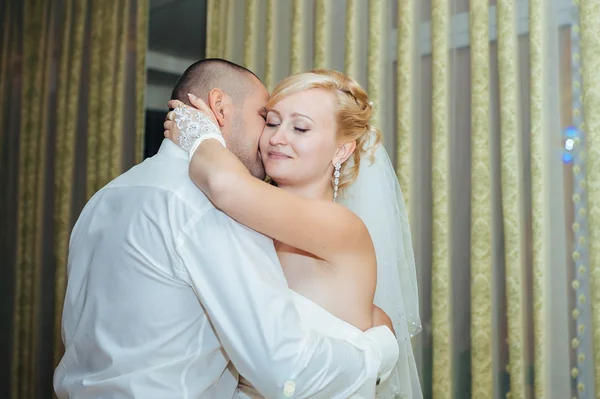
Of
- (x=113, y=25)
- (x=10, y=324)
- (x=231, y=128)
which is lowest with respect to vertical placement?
(x=10, y=324)

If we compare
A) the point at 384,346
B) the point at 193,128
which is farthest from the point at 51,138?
the point at 384,346

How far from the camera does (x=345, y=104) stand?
6.64 ft

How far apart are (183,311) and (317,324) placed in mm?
412

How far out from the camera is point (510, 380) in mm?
2572

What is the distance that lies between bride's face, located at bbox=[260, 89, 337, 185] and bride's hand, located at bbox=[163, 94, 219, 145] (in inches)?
8.9

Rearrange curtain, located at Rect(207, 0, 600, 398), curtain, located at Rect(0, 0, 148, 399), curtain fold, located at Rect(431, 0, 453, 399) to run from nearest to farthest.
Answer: curtain, located at Rect(207, 0, 600, 398)
curtain fold, located at Rect(431, 0, 453, 399)
curtain, located at Rect(0, 0, 148, 399)

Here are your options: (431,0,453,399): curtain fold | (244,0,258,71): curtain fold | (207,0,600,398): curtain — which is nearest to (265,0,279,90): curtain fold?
(244,0,258,71): curtain fold

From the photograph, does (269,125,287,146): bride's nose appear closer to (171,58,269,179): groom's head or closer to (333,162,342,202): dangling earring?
(171,58,269,179): groom's head

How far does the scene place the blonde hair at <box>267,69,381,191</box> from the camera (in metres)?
1.97

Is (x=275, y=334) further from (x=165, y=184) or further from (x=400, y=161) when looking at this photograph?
(x=400, y=161)

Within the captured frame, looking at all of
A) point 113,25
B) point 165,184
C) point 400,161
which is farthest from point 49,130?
point 165,184

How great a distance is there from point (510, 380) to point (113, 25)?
10.6ft

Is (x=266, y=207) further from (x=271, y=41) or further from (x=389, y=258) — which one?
(x=271, y=41)

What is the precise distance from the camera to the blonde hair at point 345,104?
1.97 meters
